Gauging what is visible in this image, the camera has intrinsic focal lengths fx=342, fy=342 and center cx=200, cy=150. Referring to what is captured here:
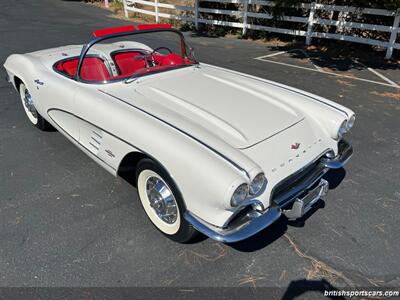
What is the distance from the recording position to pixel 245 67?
26.0ft

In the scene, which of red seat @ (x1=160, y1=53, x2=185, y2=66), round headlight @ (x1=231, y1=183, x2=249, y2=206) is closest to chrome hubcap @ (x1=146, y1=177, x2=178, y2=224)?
round headlight @ (x1=231, y1=183, x2=249, y2=206)

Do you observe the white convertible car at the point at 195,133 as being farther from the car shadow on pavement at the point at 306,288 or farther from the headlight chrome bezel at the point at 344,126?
the car shadow on pavement at the point at 306,288

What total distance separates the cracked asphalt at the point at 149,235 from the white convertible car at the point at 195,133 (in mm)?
308

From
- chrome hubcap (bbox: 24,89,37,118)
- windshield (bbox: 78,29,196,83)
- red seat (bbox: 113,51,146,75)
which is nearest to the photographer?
windshield (bbox: 78,29,196,83)

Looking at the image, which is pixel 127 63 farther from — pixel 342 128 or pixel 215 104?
pixel 342 128

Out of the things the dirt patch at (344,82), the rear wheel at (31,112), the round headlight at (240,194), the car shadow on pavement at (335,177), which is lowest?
the car shadow on pavement at (335,177)

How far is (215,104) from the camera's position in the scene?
10.4 ft

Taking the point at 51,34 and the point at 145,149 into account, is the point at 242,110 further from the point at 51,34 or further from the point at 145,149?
the point at 51,34

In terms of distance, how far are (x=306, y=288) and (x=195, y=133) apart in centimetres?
140

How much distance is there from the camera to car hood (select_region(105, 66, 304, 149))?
9.11 ft

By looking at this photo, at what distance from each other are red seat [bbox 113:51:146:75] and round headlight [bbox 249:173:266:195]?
7.26ft

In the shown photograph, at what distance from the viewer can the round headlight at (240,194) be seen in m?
2.25

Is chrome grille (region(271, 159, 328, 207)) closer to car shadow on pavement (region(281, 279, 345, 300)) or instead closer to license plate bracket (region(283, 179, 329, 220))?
license plate bracket (region(283, 179, 329, 220))

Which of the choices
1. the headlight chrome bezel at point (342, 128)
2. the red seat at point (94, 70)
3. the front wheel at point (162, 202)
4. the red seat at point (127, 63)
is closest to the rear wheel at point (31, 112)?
the red seat at point (94, 70)
